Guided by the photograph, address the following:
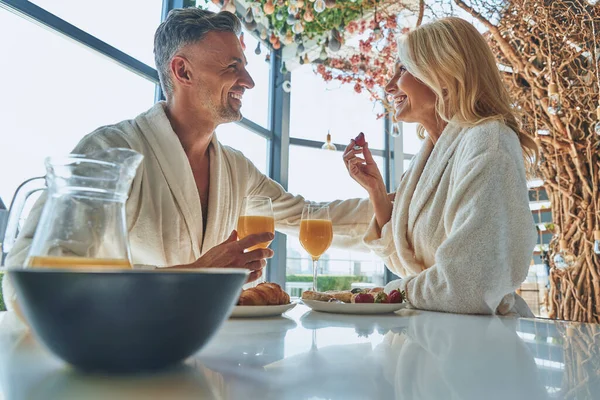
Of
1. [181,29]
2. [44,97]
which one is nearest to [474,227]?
[181,29]

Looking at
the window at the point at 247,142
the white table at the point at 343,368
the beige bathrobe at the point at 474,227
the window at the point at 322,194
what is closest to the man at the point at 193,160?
the beige bathrobe at the point at 474,227

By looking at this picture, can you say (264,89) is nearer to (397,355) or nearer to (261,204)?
(261,204)

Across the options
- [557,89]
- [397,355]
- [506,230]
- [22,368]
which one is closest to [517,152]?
[506,230]

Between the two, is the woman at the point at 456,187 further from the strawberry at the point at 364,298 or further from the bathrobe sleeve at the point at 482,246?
the strawberry at the point at 364,298

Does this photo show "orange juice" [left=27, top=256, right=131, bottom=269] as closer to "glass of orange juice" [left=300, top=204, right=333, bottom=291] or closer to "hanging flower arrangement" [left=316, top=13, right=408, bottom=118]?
"glass of orange juice" [left=300, top=204, right=333, bottom=291]

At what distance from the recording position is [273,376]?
0.41 metres

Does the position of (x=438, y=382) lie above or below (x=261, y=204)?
below

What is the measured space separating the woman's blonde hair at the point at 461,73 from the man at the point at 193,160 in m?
0.61

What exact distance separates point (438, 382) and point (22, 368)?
382mm

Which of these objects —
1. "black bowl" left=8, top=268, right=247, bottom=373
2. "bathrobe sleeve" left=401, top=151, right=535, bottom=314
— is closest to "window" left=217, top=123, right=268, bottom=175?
"bathrobe sleeve" left=401, top=151, right=535, bottom=314

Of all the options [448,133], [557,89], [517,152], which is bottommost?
[517,152]

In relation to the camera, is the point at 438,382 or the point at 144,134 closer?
the point at 438,382

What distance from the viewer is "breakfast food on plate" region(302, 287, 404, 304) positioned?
1050mm

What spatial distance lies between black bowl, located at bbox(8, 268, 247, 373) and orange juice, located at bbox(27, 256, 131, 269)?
2.6 inches
